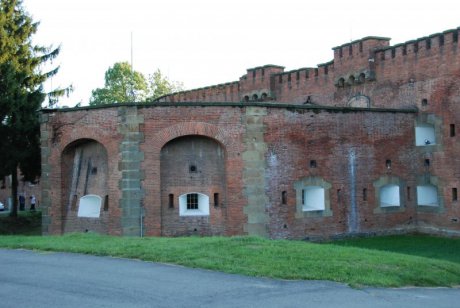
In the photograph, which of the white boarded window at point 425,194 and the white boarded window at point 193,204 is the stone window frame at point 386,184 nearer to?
the white boarded window at point 425,194

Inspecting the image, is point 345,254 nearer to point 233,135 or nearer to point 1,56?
point 233,135

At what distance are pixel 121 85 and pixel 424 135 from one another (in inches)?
1507

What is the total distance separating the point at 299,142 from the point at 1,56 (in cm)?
1528

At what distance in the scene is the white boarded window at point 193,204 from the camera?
2008 cm

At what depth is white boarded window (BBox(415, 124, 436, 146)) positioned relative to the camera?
2358 centimetres

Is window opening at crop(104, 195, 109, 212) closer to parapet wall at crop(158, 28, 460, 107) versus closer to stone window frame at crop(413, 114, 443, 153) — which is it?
parapet wall at crop(158, 28, 460, 107)

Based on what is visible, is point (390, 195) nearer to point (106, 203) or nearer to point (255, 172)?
point (255, 172)

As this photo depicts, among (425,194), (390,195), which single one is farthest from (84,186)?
(425,194)

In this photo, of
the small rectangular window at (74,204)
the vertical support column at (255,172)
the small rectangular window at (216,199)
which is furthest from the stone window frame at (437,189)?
the small rectangular window at (74,204)

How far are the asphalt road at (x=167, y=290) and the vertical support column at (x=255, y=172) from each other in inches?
326

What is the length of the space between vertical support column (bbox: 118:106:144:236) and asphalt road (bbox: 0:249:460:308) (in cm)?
716

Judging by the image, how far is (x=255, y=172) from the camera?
20172mm

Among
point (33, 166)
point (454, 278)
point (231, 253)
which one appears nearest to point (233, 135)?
point (231, 253)

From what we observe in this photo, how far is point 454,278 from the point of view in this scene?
40.9ft
